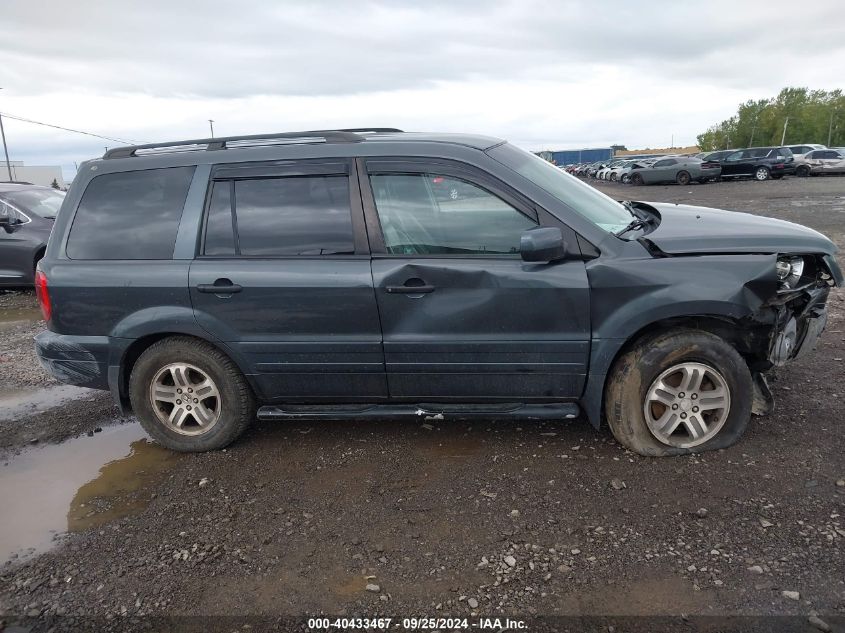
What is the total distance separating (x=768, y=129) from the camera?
7719 centimetres

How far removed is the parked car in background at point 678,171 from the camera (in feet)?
98.3

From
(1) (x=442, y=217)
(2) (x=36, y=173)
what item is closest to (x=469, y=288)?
(1) (x=442, y=217)

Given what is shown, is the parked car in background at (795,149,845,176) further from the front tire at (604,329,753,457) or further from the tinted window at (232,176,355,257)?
the tinted window at (232,176,355,257)

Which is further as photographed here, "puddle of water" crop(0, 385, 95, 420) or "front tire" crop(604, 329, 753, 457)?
"puddle of water" crop(0, 385, 95, 420)

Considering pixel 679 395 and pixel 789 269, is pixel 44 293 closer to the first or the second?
pixel 679 395

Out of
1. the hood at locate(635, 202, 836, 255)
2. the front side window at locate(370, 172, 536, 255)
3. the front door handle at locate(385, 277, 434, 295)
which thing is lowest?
the front door handle at locate(385, 277, 434, 295)

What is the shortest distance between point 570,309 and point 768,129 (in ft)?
294

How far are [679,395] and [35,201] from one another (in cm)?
977

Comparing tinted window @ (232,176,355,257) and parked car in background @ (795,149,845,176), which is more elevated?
tinted window @ (232,176,355,257)

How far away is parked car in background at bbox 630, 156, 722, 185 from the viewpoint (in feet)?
98.3

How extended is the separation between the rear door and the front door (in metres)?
0.14

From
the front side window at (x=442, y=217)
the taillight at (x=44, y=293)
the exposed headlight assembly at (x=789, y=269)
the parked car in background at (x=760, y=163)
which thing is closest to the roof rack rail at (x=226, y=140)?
the front side window at (x=442, y=217)

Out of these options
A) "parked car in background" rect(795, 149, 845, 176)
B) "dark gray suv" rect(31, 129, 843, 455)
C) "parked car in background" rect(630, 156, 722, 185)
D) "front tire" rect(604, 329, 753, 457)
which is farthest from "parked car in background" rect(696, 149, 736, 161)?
"front tire" rect(604, 329, 753, 457)

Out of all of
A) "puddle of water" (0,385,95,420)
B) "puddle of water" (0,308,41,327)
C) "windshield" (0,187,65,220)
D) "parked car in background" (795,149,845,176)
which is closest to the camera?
"puddle of water" (0,385,95,420)
